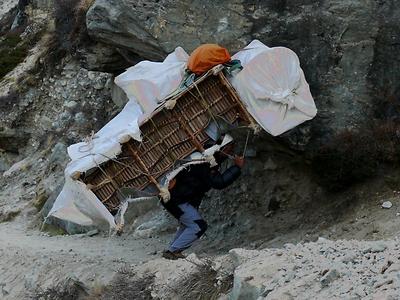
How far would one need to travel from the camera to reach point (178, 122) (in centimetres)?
798

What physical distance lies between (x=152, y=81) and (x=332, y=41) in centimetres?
225

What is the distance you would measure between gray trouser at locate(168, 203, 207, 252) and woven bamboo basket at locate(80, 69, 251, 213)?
55 cm

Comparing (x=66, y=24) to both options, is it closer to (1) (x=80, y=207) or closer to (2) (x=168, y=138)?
(2) (x=168, y=138)

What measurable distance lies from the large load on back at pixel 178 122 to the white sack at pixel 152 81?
0.04 feet

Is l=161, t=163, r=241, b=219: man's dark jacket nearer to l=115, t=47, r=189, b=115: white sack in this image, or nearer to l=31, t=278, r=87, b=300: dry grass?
l=115, t=47, r=189, b=115: white sack

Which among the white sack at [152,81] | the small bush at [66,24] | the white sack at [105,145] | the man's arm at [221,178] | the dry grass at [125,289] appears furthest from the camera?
the small bush at [66,24]

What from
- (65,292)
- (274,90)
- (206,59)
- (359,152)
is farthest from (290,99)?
(65,292)

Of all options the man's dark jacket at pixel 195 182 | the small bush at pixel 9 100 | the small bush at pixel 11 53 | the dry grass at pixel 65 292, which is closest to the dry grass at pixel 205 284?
the man's dark jacket at pixel 195 182

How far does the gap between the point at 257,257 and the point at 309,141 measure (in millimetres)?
2517

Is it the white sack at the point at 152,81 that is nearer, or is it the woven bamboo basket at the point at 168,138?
the woven bamboo basket at the point at 168,138

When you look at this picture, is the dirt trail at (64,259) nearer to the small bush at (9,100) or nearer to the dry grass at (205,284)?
the dry grass at (205,284)

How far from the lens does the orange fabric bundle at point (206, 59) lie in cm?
789

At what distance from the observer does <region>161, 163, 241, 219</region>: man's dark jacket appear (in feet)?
26.6

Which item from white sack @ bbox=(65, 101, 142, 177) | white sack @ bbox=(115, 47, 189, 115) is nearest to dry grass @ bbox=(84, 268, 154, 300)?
white sack @ bbox=(65, 101, 142, 177)
